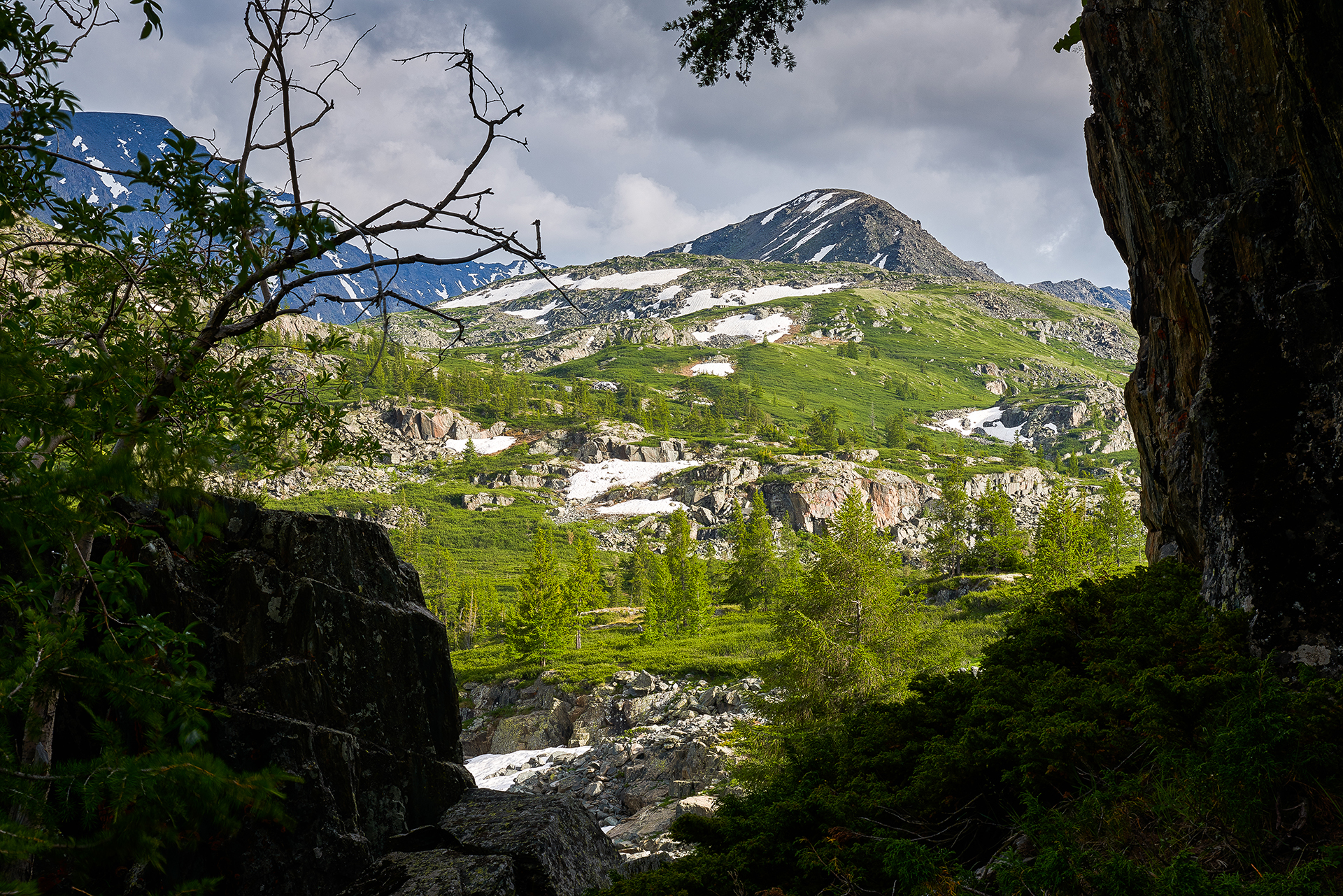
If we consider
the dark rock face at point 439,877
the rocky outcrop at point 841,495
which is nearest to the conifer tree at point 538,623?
the dark rock face at point 439,877

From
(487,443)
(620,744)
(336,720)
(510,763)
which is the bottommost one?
(510,763)

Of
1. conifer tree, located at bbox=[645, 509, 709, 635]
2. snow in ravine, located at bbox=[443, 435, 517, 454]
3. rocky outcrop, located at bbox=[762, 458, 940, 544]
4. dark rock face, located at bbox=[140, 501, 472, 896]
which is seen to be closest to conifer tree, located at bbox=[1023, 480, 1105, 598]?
dark rock face, located at bbox=[140, 501, 472, 896]

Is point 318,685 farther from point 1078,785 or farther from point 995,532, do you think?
point 995,532

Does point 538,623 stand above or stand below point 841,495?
below

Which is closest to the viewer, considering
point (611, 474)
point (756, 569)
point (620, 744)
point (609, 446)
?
point (620, 744)

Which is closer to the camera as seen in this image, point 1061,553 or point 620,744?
point 620,744

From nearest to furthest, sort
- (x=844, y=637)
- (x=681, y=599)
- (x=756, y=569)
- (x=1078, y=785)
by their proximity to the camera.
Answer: (x=1078, y=785), (x=844, y=637), (x=681, y=599), (x=756, y=569)

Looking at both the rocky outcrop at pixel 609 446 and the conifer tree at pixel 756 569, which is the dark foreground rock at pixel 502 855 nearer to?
the conifer tree at pixel 756 569

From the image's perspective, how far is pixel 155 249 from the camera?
5.66 metres

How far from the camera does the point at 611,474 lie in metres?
152

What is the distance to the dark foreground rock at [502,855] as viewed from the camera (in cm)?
727

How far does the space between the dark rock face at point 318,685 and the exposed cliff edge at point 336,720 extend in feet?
0.05

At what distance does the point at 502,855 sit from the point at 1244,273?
9.91 meters

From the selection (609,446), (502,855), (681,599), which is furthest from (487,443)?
(502,855)
